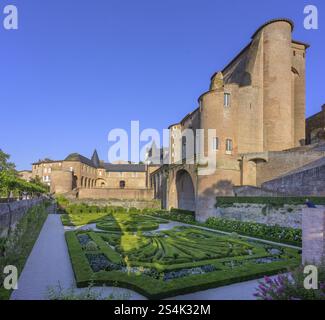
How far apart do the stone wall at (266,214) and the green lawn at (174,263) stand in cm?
288

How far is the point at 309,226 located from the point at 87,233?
41.2 feet

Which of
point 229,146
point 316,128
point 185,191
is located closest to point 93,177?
point 185,191

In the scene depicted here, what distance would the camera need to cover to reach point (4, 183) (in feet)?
80.9

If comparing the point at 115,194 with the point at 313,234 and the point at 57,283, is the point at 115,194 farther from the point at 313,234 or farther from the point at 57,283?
the point at 313,234

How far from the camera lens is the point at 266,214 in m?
18.9

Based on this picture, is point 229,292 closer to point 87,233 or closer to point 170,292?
point 170,292

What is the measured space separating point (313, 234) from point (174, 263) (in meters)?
4.61

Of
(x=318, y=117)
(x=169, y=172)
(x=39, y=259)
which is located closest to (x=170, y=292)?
(x=39, y=259)

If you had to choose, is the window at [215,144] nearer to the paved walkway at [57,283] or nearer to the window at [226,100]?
the window at [226,100]

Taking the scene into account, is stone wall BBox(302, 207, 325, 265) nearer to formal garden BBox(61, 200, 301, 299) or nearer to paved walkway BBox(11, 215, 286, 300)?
formal garden BBox(61, 200, 301, 299)

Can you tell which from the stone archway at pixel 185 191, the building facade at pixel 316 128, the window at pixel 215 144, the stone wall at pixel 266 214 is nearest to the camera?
the stone wall at pixel 266 214

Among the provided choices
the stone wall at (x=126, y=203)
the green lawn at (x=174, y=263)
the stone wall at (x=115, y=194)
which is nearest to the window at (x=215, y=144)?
the green lawn at (x=174, y=263)

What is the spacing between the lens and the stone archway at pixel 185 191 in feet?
118

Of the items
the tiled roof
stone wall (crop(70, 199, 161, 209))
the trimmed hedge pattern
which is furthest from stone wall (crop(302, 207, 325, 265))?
the tiled roof
